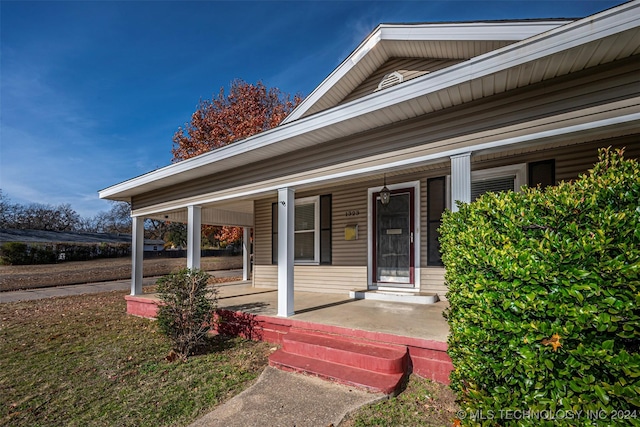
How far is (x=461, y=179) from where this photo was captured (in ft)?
10.9

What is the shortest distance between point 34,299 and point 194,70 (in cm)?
1025

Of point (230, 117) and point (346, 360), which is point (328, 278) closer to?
point (346, 360)

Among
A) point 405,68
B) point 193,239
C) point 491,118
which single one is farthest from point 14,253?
point 491,118

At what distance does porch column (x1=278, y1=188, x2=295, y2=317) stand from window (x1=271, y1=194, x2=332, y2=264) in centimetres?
230

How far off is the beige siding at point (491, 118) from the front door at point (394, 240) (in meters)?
2.15

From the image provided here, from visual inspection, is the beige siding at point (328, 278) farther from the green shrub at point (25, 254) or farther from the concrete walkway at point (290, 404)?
the green shrub at point (25, 254)

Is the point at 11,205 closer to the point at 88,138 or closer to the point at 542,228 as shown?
the point at 88,138

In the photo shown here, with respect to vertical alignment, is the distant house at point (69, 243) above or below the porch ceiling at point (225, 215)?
below

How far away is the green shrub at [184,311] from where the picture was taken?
430 cm

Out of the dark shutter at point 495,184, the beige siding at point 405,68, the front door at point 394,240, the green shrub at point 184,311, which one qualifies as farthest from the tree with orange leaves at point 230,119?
the dark shutter at point 495,184

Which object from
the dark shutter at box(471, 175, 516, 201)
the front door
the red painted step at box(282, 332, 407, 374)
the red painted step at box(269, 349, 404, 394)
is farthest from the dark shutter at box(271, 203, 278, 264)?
the dark shutter at box(471, 175, 516, 201)

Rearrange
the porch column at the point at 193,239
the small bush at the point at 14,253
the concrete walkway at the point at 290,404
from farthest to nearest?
the small bush at the point at 14,253 → the porch column at the point at 193,239 → the concrete walkway at the point at 290,404

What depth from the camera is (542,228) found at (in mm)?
2082

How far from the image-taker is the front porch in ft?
10.5
